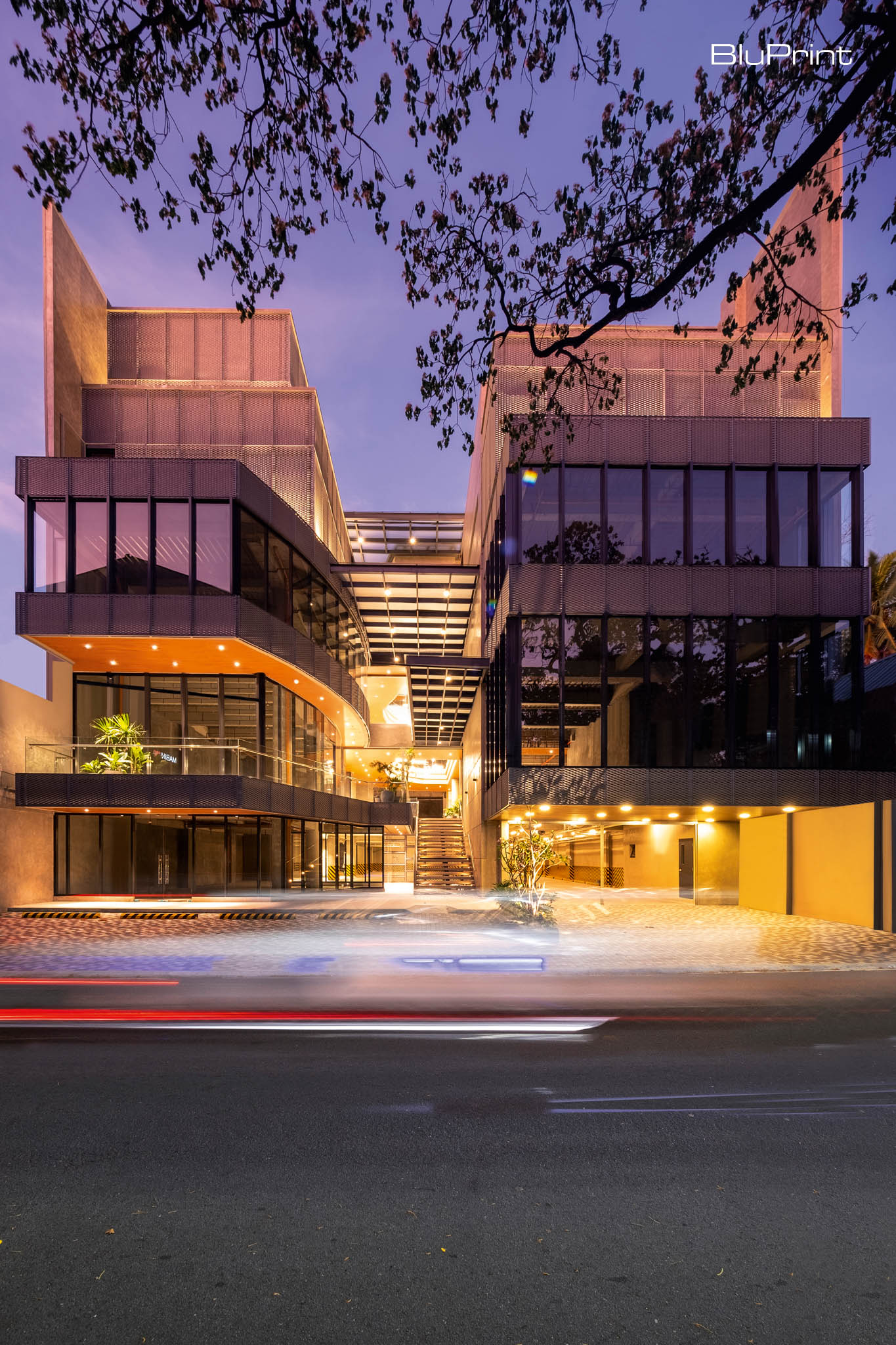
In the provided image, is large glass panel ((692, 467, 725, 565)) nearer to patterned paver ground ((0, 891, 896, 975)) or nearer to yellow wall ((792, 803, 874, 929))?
yellow wall ((792, 803, 874, 929))

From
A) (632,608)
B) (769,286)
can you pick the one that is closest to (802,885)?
(632,608)

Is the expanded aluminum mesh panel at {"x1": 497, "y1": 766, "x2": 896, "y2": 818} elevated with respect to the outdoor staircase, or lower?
elevated

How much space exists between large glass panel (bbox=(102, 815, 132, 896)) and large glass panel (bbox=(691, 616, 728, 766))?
695 inches

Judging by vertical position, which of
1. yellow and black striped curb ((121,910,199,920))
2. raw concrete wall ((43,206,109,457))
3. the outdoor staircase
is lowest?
the outdoor staircase

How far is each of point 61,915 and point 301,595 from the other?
1209 cm

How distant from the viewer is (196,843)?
23469 mm

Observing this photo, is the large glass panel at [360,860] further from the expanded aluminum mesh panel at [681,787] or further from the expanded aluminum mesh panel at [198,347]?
the expanded aluminum mesh panel at [198,347]

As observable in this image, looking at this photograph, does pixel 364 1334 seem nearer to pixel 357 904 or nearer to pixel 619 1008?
pixel 619 1008

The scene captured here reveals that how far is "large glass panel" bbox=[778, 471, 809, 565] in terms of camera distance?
Answer: 786 inches

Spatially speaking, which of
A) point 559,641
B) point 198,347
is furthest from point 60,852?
point 198,347

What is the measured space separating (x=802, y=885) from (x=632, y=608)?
27.3ft

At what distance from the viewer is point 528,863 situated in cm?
1886

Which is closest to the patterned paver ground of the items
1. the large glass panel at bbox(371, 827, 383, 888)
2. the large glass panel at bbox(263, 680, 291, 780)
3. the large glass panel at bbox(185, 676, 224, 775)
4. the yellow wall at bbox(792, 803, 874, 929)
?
the yellow wall at bbox(792, 803, 874, 929)

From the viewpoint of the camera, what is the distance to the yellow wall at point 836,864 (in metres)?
16.0
